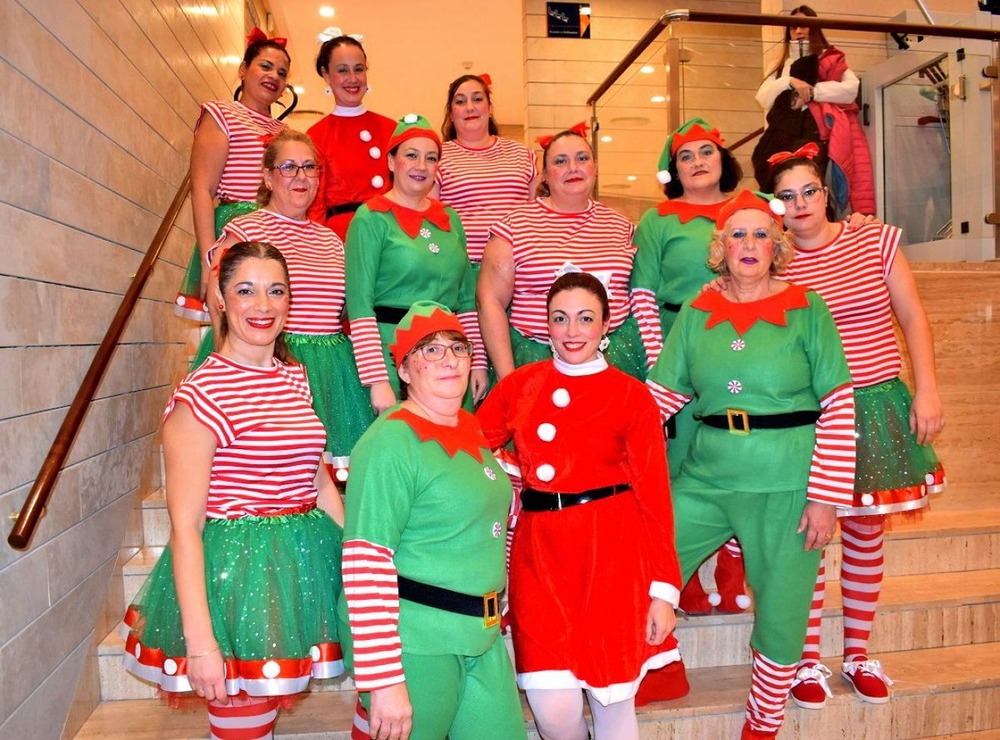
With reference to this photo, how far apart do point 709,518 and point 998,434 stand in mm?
2503

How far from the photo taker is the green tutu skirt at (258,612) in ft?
6.16

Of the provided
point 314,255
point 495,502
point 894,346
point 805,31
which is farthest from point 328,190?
point 805,31

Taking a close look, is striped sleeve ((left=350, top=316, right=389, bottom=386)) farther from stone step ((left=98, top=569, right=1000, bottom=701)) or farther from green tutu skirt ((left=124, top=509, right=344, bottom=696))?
stone step ((left=98, top=569, right=1000, bottom=701))

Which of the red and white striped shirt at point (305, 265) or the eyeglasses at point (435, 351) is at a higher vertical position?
the red and white striped shirt at point (305, 265)

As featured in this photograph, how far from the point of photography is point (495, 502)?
2035 mm

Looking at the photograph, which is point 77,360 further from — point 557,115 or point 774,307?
point 557,115

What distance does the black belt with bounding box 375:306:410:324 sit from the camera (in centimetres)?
280

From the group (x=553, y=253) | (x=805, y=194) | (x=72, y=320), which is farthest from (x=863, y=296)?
(x=72, y=320)

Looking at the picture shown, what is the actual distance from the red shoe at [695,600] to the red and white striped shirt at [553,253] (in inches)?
38.2

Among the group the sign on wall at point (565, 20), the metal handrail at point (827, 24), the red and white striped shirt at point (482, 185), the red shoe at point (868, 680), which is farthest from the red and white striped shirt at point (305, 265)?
the sign on wall at point (565, 20)

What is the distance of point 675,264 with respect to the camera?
294 cm

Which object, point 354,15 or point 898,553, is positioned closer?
point 898,553

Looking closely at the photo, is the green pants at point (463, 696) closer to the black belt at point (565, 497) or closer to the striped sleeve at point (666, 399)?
the black belt at point (565, 497)

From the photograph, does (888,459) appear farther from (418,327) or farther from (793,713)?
(418,327)
